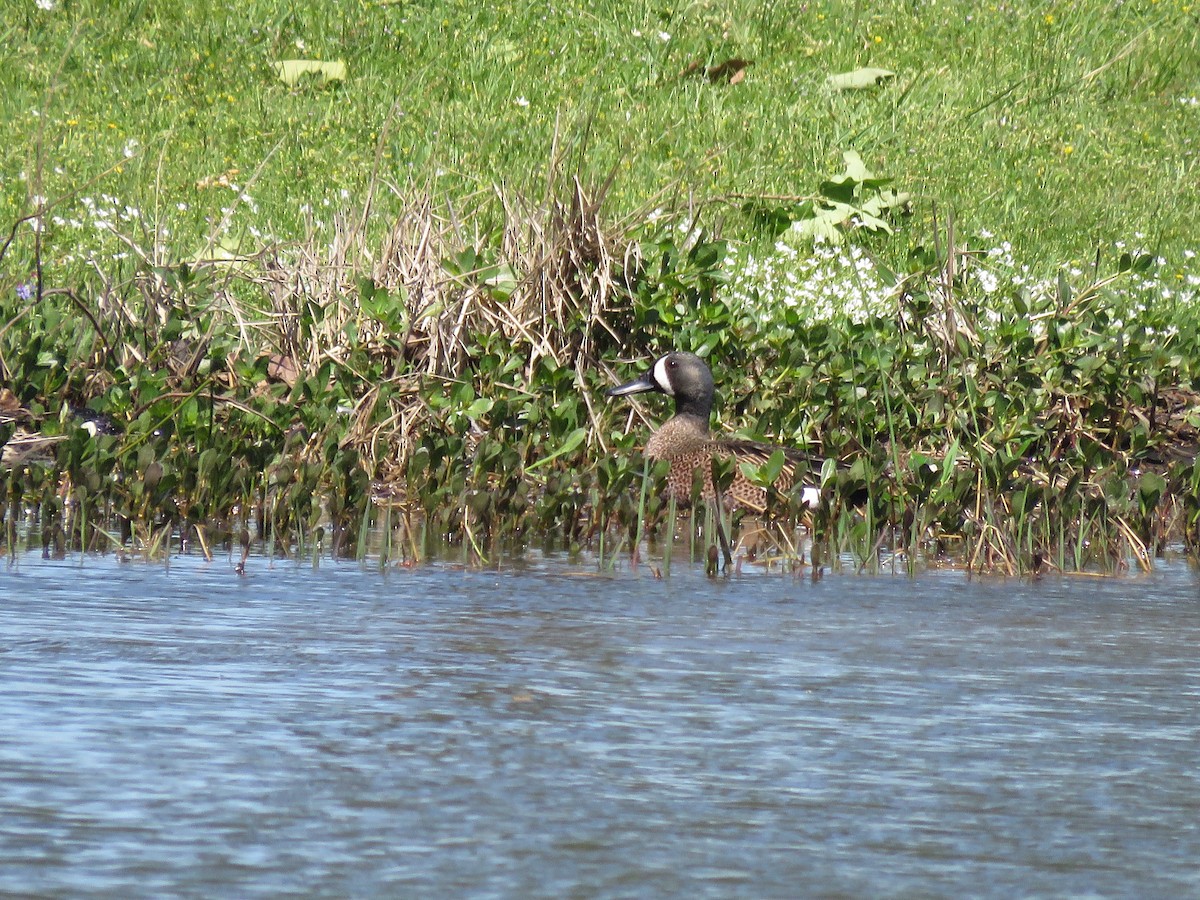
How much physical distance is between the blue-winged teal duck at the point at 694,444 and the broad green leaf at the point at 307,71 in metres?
7.52

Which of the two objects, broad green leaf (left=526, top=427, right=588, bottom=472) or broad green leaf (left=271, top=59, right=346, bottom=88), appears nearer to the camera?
broad green leaf (left=526, top=427, right=588, bottom=472)

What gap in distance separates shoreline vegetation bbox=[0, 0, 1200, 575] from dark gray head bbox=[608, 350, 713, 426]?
0.22 meters

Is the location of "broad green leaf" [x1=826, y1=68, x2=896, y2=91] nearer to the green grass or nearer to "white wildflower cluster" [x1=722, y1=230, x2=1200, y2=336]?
the green grass

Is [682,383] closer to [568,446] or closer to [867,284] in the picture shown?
[568,446]

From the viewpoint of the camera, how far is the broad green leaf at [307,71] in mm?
15992

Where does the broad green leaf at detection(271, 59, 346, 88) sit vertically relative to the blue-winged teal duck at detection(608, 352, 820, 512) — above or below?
above

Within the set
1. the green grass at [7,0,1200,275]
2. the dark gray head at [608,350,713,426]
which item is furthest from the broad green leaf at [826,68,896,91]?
the dark gray head at [608,350,713,426]

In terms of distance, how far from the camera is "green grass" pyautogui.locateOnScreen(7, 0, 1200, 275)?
1404cm

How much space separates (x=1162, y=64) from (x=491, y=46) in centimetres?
549

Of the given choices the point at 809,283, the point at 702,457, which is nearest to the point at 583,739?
the point at 702,457

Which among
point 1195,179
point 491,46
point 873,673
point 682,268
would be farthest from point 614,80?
point 873,673

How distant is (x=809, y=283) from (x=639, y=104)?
15.2 ft

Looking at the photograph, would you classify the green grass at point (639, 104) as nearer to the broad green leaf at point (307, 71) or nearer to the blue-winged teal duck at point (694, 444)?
the broad green leaf at point (307, 71)

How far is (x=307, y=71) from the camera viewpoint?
16.1 metres
